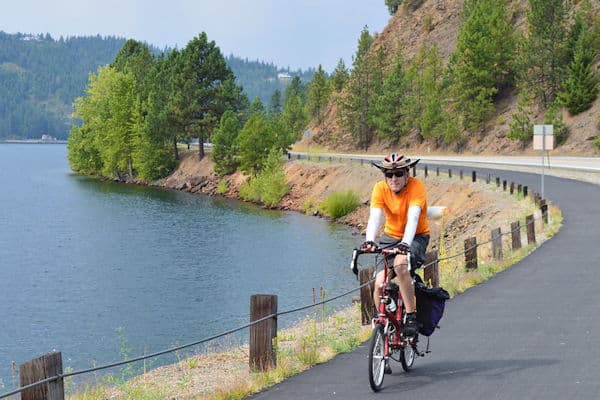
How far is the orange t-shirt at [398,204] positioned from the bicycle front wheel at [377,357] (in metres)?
1.12

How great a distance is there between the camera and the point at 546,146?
27969mm

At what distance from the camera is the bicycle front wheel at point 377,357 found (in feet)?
26.2

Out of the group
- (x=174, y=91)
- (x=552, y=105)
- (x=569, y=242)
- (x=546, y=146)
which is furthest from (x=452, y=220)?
(x=174, y=91)

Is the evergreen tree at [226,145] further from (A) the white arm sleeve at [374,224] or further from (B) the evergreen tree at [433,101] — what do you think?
(A) the white arm sleeve at [374,224]

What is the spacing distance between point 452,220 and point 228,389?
3412cm

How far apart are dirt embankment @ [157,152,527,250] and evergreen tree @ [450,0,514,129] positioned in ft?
54.8

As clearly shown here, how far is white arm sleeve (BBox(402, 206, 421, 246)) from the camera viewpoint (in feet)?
26.2

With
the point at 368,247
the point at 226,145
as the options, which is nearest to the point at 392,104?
the point at 226,145

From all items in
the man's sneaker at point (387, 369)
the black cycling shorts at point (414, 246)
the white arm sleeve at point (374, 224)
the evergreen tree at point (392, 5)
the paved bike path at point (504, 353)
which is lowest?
the paved bike path at point (504, 353)

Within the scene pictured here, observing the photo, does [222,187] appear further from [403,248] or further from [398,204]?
[403,248]

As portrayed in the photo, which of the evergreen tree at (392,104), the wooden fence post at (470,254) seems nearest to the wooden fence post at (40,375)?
the wooden fence post at (470,254)

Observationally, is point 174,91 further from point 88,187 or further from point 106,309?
point 106,309

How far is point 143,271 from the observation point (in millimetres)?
35250

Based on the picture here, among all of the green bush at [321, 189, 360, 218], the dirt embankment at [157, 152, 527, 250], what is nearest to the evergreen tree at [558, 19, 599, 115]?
the dirt embankment at [157, 152, 527, 250]
